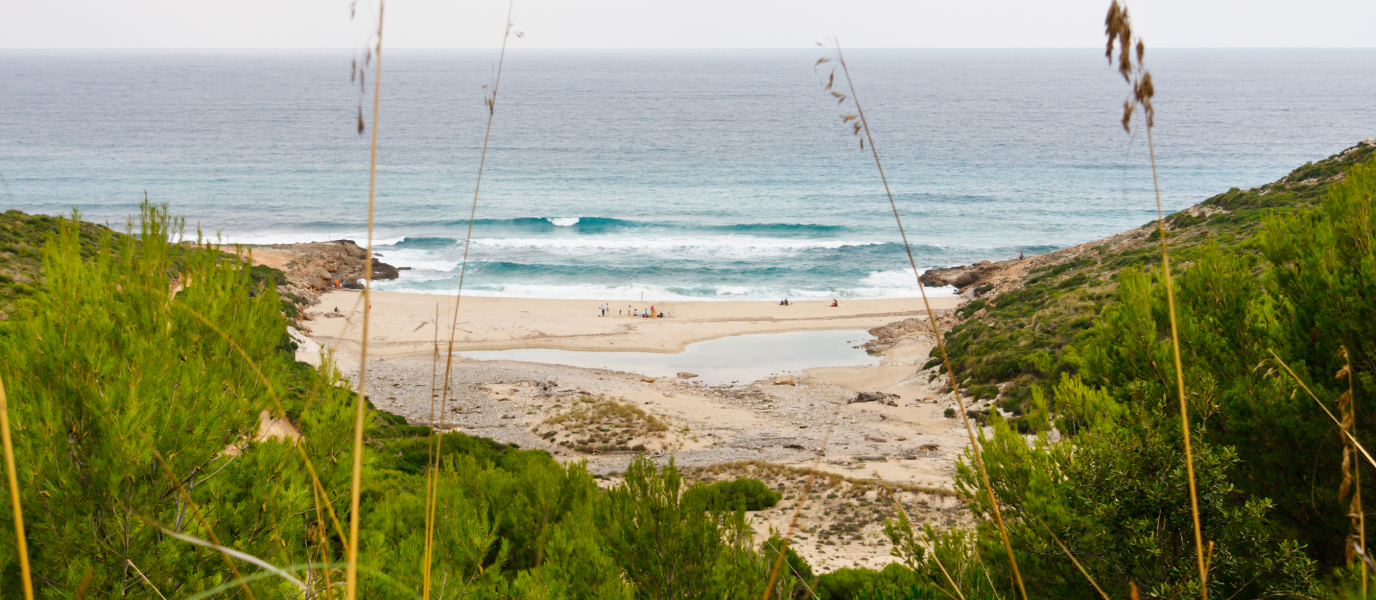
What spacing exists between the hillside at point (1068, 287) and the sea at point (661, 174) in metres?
5.06

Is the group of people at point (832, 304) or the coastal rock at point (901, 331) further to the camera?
the group of people at point (832, 304)

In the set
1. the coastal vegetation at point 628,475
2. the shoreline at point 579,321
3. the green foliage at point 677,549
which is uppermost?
the coastal vegetation at point 628,475

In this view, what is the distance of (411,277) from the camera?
143 ft

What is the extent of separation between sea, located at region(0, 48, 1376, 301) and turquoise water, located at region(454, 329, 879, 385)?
26.3 ft

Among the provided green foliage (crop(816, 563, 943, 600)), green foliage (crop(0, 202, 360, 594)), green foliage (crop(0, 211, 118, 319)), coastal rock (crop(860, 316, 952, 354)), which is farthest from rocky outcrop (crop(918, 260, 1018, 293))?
green foliage (crop(0, 202, 360, 594))

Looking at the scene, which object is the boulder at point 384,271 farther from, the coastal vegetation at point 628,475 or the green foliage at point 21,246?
the coastal vegetation at point 628,475

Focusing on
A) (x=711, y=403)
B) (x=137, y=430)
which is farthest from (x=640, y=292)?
(x=137, y=430)

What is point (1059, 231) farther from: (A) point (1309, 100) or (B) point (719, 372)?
(A) point (1309, 100)

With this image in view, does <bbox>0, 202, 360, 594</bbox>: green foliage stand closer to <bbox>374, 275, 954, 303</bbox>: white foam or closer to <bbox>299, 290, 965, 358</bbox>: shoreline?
<bbox>299, 290, 965, 358</bbox>: shoreline

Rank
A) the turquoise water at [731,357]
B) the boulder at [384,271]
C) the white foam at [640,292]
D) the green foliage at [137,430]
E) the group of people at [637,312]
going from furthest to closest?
the boulder at [384,271], the white foam at [640,292], the group of people at [637,312], the turquoise water at [731,357], the green foliage at [137,430]

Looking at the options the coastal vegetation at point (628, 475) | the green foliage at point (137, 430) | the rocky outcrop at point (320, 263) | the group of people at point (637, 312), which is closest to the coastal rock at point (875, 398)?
the group of people at point (637, 312)

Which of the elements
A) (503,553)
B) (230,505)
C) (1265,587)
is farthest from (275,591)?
(1265,587)

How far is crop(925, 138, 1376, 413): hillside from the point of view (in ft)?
72.5

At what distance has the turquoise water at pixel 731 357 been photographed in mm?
28766
